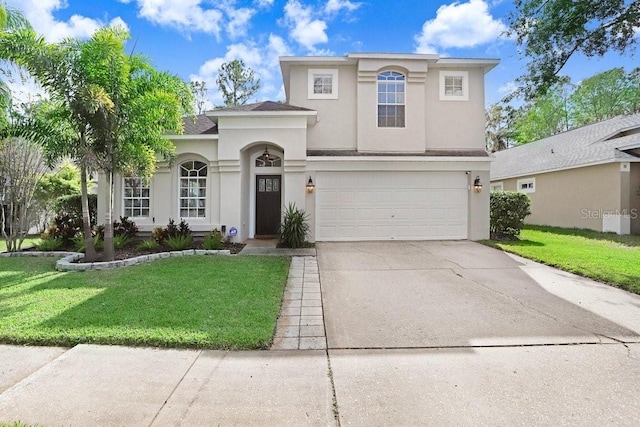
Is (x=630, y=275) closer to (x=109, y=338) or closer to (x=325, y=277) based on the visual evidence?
(x=325, y=277)

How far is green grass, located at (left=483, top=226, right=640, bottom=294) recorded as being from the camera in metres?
6.70

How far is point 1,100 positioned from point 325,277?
34.7 feet

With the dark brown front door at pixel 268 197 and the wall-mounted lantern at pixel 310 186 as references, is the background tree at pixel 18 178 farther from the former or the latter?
the wall-mounted lantern at pixel 310 186

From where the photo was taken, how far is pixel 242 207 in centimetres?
1091

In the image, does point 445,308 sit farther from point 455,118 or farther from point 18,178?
point 18,178

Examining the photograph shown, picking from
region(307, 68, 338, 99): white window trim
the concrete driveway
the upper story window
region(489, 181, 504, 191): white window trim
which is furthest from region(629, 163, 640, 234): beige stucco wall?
A: region(307, 68, 338, 99): white window trim

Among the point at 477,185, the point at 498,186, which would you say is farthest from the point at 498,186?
the point at 477,185

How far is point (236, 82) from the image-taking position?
28.7 metres

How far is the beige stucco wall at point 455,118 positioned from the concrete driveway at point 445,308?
5614mm

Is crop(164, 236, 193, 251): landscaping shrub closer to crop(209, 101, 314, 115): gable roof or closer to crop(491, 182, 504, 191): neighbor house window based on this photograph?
crop(209, 101, 314, 115): gable roof

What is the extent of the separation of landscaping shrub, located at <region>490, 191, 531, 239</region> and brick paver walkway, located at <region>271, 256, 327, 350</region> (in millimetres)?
8006

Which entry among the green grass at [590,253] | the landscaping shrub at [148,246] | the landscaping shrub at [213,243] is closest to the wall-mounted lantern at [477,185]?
the green grass at [590,253]

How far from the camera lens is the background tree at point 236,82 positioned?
2844cm

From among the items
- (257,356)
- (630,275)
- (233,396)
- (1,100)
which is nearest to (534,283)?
(630,275)
